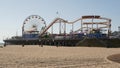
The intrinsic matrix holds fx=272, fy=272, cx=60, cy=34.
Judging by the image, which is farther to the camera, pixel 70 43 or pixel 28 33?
pixel 28 33

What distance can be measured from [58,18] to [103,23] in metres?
14.0

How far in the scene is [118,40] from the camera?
206 ft

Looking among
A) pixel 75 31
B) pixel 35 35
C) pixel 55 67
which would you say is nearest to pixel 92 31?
pixel 75 31

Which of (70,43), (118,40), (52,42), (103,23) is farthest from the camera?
(103,23)

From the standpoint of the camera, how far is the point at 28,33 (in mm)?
93562

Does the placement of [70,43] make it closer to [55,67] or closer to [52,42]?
[52,42]

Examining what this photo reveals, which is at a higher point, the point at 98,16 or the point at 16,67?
the point at 98,16

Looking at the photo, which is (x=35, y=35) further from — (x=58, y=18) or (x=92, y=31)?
(x=92, y=31)

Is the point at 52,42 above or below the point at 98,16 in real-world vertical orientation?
below

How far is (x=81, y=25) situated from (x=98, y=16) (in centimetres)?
648

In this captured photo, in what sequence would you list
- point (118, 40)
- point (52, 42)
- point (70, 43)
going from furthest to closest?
point (52, 42) < point (70, 43) < point (118, 40)

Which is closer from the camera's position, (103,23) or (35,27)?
(103,23)

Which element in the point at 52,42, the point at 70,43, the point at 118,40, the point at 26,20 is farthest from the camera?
the point at 26,20

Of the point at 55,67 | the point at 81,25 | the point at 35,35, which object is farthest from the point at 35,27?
the point at 55,67
